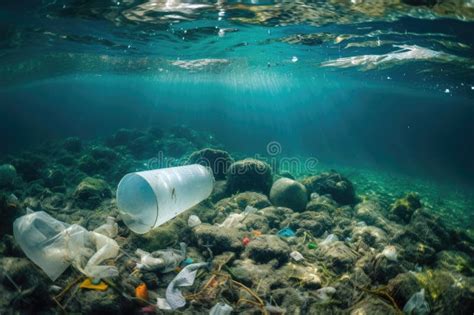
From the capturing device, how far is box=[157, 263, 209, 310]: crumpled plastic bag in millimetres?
4301

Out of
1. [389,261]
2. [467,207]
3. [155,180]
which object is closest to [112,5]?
[155,180]

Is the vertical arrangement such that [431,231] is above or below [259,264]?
below

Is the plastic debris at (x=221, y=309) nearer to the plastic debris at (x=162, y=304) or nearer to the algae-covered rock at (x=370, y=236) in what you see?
the plastic debris at (x=162, y=304)

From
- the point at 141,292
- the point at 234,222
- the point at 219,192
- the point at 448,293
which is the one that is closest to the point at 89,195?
the point at 219,192

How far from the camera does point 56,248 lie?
4566mm

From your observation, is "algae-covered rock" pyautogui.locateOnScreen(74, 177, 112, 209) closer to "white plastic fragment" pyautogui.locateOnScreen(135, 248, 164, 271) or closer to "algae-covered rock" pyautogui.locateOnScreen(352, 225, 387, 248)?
"white plastic fragment" pyautogui.locateOnScreen(135, 248, 164, 271)

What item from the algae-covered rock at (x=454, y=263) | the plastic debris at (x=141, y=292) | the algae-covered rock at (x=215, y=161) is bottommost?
the algae-covered rock at (x=215, y=161)

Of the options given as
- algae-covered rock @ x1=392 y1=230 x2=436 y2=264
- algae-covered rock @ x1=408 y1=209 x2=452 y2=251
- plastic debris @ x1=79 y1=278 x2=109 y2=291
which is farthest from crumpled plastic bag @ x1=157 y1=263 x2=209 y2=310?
algae-covered rock @ x1=408 y1=209 x2=452 y2=251

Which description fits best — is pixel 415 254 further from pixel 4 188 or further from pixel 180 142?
pixel 180 142

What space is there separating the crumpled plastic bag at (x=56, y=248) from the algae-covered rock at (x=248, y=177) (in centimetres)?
693

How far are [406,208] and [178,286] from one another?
31.4ft

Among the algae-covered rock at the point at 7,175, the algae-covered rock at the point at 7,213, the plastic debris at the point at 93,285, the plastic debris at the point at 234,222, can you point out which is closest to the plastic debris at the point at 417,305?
the plastic debris at the point at 234,222

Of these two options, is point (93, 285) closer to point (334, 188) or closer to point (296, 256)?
point (296, 256)

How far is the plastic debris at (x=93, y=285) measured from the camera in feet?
13.3
